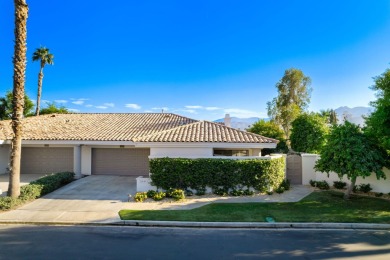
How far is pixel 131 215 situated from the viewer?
36.4ft

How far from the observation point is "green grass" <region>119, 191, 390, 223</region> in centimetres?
1053

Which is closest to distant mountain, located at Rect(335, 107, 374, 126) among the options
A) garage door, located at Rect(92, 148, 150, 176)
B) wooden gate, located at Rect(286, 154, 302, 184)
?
wooden gate, located at Rect(286, 154, 302, 184)

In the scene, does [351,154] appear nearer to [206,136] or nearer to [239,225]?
[239,225]

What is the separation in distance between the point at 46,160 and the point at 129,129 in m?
6.80

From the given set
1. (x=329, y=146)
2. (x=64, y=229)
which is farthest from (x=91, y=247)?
(x=329, y=146)

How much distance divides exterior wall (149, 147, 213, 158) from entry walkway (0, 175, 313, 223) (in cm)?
260

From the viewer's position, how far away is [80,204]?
42.7ft

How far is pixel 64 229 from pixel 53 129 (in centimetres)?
1356

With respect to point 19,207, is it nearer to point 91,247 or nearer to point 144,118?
point 91,247

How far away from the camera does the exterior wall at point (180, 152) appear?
1585 centimetres

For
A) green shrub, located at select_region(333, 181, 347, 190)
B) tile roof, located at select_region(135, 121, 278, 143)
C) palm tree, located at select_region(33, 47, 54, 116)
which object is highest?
palm tree, located at select_region(33, 47, 54, 116)

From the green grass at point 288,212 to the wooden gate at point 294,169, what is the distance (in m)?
4.10

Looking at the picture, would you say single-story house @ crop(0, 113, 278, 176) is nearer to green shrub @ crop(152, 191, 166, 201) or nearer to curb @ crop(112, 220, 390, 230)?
green shrub @ crop(152, 191, 166, 201)

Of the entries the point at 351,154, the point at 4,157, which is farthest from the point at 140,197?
the point at 4,157
